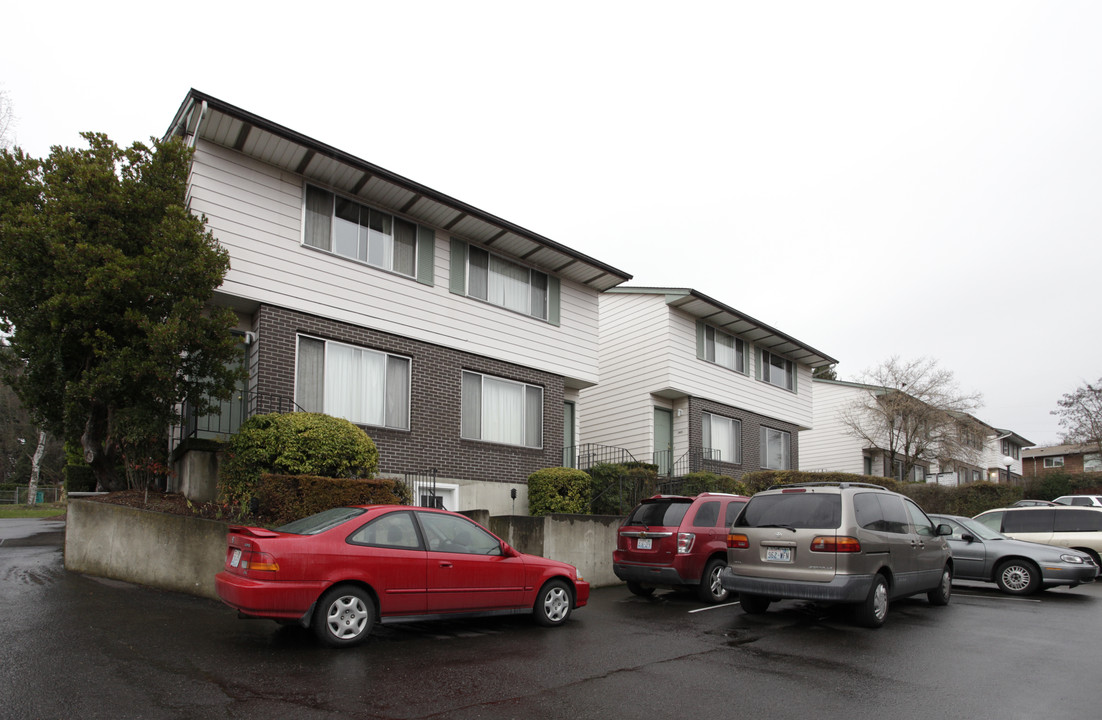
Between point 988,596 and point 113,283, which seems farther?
point 988,596

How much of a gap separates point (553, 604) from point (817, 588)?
308cm

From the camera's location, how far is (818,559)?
8.76m

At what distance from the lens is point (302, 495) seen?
10805 millimetres

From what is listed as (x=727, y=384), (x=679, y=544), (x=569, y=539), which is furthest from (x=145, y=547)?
(x=727, y=384)

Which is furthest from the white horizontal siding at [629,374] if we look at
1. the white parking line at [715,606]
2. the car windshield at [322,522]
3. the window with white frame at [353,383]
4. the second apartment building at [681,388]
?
the car windshield at [322,522]

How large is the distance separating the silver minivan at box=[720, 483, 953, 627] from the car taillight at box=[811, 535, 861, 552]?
0.04 feet

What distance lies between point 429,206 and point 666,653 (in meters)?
10.6

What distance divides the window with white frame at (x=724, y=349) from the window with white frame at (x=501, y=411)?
8.06 metres

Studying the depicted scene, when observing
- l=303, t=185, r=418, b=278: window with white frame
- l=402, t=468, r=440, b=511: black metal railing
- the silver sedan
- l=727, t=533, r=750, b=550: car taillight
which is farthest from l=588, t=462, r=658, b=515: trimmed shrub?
l=727, t=533, r=750, b=550: car taillight

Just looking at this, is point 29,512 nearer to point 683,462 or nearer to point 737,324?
point 683,462

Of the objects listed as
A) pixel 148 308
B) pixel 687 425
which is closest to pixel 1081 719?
pixel 148 308

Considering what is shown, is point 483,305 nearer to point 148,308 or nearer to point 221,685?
point 148,308

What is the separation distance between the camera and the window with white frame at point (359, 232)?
1434cm

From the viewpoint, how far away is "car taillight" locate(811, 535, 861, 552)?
8.67 m
